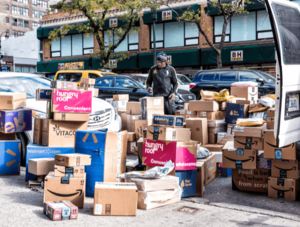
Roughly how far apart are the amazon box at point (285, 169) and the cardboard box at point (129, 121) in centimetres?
398

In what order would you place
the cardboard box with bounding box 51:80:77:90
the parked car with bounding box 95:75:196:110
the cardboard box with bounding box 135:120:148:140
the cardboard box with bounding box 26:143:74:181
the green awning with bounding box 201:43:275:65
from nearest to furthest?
the cardboard box with bounding box 26:143:74:181 → the cardboard box with bounding box 51:80:77:90 → the cardboard box with bounding box 135:120:148:140 → the parked car with bounding box 95:75:196:110 → the green awning with bounding box 201:43:275:65

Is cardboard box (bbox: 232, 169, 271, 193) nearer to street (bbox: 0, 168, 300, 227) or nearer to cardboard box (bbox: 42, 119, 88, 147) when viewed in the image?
street (bbox: 0, 168, 300, 227)

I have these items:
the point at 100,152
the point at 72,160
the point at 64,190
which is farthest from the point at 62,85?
the point at 64,190

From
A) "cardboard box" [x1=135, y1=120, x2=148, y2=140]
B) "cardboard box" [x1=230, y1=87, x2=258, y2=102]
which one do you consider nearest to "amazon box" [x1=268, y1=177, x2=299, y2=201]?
"cardboard box" [x1=135, y1=120, x2=148, y2=140]

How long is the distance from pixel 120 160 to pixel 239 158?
1.77 metres

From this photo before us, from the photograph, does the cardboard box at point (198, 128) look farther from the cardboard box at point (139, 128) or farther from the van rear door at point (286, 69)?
the van rear door at point (286, 69)

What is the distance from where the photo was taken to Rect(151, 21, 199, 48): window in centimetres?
2683

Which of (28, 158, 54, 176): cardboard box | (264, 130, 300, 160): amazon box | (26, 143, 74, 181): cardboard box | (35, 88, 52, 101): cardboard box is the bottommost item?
(28, 158, 54, 176): cardboard box

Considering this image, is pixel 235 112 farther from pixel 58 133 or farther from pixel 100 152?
pixel 58 133

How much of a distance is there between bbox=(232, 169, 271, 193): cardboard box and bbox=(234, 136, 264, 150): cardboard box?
0.38 m

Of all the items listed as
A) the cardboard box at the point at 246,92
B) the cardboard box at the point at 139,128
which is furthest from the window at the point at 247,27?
the cardboard box at the point at 139,128

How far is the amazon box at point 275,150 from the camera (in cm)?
480

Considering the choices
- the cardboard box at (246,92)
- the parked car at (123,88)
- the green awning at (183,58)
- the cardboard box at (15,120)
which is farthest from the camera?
the green awning at (183,58)

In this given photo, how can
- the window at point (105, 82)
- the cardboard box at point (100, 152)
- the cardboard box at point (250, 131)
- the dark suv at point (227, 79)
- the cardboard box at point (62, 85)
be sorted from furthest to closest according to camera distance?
1. the window at point (105, 82)
2. the dark suv at point (227, 79)
3. the cardboard box at point (62, 85)
4. the cardboard box at point (250, 131)
5. the cardboard box at point (100, 152)
